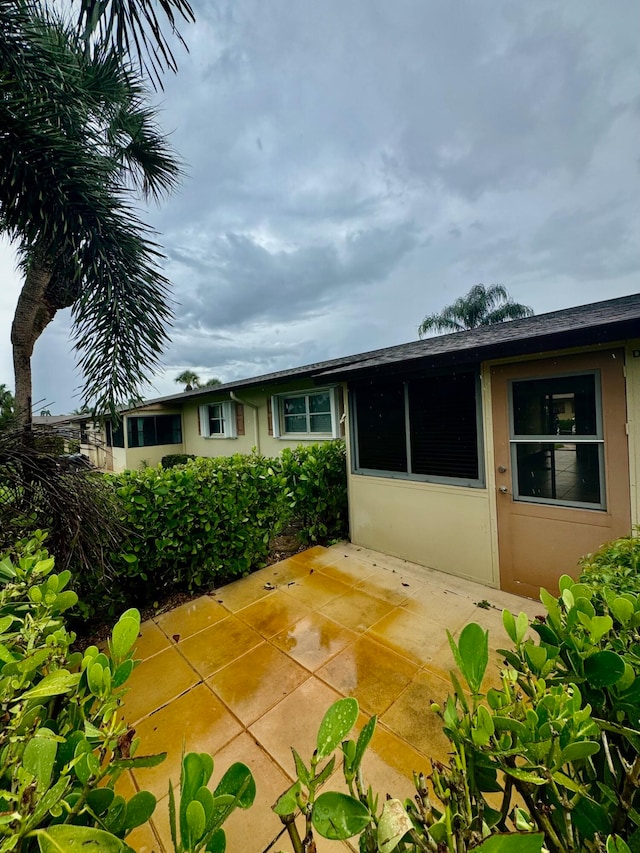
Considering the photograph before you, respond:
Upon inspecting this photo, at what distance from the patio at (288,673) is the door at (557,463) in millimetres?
569

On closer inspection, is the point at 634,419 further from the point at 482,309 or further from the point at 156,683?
the point at 482,309

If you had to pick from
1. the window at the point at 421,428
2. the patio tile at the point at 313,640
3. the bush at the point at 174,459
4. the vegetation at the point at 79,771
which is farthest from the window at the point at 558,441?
the bush at the point at 174,459

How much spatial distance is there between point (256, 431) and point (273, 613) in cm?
724

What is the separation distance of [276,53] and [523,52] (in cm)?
413

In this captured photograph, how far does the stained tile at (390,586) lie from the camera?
356 centimetres

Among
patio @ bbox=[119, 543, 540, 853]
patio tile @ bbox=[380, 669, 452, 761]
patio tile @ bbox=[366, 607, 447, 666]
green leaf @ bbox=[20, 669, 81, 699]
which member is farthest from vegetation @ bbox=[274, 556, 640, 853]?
patio tile @ bbox=[366, 607, 447, 666]

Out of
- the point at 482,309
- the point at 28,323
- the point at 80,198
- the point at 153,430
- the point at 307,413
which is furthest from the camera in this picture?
the point at 482,309

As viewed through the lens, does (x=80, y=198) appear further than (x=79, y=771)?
Yes

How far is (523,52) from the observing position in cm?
A: 560

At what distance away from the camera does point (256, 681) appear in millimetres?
2453

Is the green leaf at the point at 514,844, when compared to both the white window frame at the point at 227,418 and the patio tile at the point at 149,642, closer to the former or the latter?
the patio tile at the point at 149,642

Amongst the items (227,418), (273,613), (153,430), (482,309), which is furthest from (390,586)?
(482,309)

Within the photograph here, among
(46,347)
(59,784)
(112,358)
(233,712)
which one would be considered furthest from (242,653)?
(46,347)

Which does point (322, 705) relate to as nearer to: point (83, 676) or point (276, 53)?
point (83, 676)
